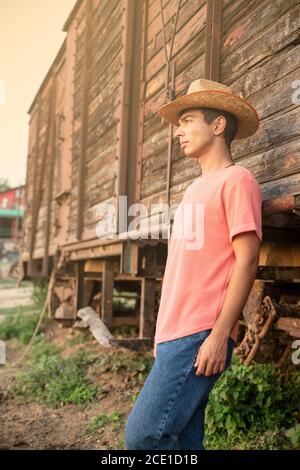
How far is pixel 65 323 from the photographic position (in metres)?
8.00

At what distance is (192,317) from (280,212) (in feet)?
3.17

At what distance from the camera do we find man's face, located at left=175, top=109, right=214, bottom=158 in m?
2.14

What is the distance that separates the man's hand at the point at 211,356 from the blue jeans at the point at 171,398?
3 cm

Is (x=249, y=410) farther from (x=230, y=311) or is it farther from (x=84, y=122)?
(x=84, y=122)

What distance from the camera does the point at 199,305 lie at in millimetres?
1796

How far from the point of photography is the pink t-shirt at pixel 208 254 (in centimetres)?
179

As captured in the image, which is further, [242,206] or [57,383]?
[57,383]

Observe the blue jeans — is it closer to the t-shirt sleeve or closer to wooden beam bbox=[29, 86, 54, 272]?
the t-shirt sleeve

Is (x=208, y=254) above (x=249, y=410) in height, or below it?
above

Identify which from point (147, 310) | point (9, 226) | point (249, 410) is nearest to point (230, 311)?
point (249, 410)

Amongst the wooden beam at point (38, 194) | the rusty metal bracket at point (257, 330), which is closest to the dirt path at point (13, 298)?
the wooden beam at point (38, 194)

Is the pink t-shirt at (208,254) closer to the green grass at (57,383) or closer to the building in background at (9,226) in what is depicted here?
the green grass at (57,383)

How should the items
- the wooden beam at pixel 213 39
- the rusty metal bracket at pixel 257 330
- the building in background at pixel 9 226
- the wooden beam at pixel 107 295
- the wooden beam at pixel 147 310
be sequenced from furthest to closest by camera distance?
the building in background at pixel 9 226
the wooden beam at pixel 107 295
the wooden beam at pixel 147 310
the wooden beam at pixel 213 39
the rusty metal bracket at pixel 257 330

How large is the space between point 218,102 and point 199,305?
1024 millimetres
